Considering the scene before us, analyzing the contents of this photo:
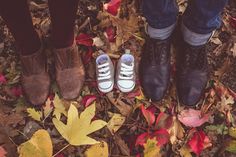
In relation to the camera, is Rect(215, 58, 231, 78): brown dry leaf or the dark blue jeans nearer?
the dark blue jeans

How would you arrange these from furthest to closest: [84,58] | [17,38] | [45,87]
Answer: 1. [84,58]
2. [45,87]
3. [17,38]

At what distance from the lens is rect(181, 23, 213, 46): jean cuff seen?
1705 mm

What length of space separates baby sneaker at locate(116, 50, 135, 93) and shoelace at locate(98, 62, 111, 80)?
5 cm

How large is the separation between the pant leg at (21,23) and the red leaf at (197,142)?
33.7 inches

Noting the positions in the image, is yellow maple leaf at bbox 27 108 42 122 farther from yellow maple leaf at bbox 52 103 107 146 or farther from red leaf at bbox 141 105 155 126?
red leaf at bbox 141 105 155 126

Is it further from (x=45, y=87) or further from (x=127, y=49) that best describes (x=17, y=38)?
(x=127, y=49)

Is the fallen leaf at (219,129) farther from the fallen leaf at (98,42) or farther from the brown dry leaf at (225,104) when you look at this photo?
the fallen leaf at (98,42)

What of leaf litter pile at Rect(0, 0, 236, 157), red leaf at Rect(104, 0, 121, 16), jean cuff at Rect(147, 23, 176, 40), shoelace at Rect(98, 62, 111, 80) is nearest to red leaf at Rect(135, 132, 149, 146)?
leaf litter pile at Rect(0, 0, 236, 157)

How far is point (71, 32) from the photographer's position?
5.73ft

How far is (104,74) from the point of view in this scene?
77.0 inches

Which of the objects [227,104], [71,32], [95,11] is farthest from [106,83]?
[227,104]

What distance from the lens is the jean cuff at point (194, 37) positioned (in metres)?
1.70

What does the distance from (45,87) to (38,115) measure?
149 mm

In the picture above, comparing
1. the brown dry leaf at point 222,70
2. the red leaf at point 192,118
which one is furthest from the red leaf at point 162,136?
the brown dry leaf at point 222,70
